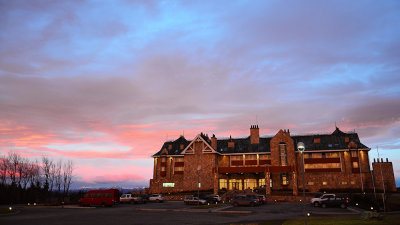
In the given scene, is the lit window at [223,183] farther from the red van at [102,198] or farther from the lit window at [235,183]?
the red van at [102,198]

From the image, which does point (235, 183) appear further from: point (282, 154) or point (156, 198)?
point (156, 198)

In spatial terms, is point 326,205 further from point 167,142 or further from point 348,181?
point 167,142

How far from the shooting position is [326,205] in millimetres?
37094

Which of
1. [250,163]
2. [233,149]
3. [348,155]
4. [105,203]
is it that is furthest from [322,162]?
[105,203]

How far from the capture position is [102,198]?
138ft

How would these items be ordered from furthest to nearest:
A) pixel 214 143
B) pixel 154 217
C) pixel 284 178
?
pixel 214 143 → pixel 284 178 → pixel 154 217

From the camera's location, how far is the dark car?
35469mm

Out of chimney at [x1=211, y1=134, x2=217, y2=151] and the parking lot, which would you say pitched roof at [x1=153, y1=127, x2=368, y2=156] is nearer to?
chimney at [x1=211, y1=134, x2=217, y2=151]

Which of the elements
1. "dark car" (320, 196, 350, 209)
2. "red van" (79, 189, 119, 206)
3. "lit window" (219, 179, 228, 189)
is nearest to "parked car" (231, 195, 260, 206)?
"dark car" (320, 196, 350, 209)

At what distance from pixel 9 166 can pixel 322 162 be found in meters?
72.2

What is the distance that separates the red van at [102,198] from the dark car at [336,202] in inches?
1090

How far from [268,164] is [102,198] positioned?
38.2 m

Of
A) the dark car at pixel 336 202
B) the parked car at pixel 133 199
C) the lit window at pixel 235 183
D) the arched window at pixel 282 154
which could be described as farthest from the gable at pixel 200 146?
the dark car at pixel 336 202

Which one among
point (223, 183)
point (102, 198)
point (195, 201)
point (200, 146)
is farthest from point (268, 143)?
point (102, 198)
